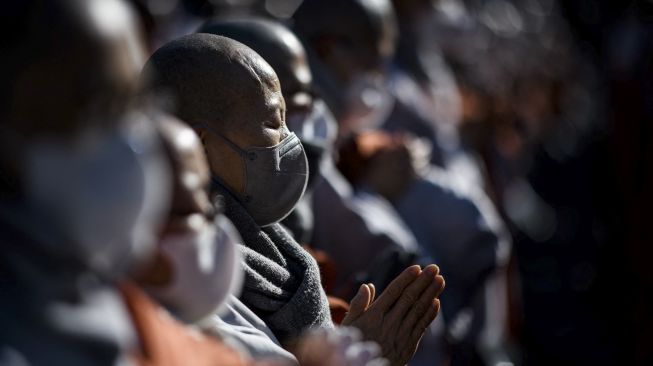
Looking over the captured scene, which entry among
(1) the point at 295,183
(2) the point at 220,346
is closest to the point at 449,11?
(1) the point at 295,183

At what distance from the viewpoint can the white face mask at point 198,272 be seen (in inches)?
78.8

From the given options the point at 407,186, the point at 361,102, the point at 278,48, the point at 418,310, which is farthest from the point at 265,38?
the point at 407,186

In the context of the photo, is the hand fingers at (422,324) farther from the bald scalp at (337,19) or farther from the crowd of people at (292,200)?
the bald scalp at (337,19)

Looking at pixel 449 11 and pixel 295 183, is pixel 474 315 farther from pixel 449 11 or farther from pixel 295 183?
pixel 449 11

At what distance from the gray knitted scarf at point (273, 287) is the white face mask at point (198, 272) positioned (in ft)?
2.28

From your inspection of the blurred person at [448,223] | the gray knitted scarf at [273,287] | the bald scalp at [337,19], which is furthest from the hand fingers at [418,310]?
the bald scalp at [337,19]

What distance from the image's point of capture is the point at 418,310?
279 centimetres

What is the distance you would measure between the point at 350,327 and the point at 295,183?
0.36 metres

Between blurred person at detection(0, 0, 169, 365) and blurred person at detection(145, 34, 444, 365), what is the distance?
98 centimetres

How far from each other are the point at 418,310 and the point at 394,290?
0.07 m

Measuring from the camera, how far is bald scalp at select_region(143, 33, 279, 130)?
9.18 feet

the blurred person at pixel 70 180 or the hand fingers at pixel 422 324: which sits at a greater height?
the blurred person at pixel 70 180

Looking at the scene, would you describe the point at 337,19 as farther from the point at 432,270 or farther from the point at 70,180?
the point at 70,180

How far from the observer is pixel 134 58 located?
5.96 ft
